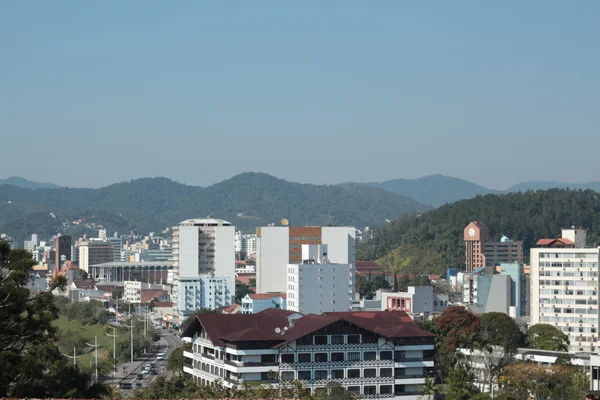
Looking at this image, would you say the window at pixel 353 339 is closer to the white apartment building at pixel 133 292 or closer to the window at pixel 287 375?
the window at pixel 287 375

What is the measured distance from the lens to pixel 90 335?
3189 inches

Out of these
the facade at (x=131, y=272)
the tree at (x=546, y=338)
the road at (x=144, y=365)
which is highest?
the facade at (x=131, y=272)

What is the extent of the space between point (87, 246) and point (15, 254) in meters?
156

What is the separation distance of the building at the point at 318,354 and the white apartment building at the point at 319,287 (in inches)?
1002

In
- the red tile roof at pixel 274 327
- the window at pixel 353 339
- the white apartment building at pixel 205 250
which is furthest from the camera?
the white apartment building at pixel 205 250

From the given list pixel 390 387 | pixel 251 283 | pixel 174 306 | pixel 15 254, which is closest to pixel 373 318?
pixel 390 387

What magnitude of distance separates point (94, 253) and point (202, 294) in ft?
284

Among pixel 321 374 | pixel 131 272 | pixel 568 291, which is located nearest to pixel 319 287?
pixel 568 291

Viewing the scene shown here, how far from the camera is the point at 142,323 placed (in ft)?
269

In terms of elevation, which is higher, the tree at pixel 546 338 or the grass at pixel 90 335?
the tree at pixel 546 338

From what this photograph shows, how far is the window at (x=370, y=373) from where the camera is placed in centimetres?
4366

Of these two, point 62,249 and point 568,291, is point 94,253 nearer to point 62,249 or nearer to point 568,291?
point 62,249

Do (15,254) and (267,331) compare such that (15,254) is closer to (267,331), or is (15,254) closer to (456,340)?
(267,331)

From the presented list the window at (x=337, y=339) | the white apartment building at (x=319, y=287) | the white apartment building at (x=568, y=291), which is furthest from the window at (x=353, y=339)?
the white apartment building at (x=319, y=287)
